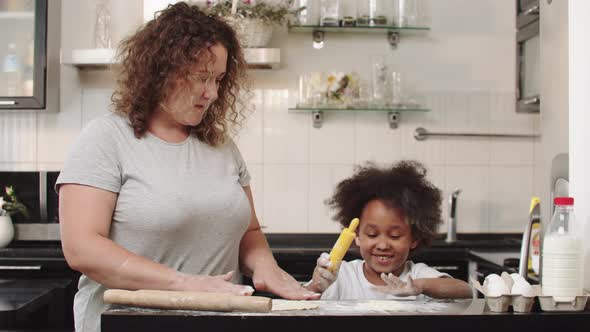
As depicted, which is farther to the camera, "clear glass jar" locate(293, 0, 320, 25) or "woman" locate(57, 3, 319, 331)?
"clear glass jar" locate(293, 0, 320, 25)

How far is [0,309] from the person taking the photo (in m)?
2.40

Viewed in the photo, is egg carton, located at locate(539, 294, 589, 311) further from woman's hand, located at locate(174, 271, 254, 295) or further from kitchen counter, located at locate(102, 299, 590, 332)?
woman's hand, located at locate(174, 271, 254, 295)

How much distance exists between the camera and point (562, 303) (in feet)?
4.50

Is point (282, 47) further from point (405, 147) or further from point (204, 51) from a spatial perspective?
point (204, 51)

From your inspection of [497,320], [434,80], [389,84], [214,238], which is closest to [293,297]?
[214,238]

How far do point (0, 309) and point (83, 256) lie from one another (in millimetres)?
995

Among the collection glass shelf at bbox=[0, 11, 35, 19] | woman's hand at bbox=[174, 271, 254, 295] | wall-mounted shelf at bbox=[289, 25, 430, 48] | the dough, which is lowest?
the dough

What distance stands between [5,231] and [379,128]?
1.82 m

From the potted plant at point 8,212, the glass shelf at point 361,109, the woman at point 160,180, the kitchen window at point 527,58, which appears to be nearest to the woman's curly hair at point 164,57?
the woman at point 160,180

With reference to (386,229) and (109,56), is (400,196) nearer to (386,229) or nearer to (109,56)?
(386,229)

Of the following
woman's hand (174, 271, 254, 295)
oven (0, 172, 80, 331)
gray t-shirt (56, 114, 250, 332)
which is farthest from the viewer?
oven (0, 172, 80, 331)

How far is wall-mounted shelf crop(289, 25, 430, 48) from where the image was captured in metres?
3.72

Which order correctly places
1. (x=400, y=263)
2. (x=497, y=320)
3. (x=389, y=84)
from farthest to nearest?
(x=389, y=84), (x=400, y=263), (x=497, y=320)

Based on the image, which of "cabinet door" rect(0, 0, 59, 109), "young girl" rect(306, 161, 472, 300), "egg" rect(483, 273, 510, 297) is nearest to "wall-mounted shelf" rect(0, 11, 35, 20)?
"cabinet door" rect(0, 0, 59, 109)
